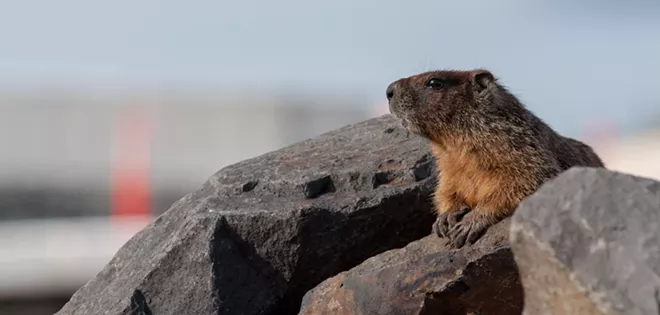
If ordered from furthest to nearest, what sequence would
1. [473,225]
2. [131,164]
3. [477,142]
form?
[131,164]
[477,142]
[473,225]

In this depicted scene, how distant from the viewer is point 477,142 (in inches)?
217

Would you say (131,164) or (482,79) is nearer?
(482,79)

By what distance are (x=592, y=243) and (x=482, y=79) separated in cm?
286

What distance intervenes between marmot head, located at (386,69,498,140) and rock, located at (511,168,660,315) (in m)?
2.49

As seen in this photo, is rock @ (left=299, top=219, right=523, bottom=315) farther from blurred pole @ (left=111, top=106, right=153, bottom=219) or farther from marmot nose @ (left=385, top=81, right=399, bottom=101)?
blurred pole @ (left=111, top=106, right=153, bottom=219)

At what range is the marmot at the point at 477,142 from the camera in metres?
5.23

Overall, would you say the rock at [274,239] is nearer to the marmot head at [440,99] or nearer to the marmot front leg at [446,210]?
the marmot front leg at [446,210]

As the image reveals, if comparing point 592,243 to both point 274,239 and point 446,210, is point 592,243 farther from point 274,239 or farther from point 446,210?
point 274,239

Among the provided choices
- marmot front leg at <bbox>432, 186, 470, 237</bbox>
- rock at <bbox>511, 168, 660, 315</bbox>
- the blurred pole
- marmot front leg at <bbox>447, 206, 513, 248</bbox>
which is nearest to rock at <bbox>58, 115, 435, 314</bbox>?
marmot front leg at <bbox>432, 186, 470, 237</bbox>

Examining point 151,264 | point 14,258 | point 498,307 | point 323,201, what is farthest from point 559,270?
point 14,258

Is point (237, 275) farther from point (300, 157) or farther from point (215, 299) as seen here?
point (300, 157)

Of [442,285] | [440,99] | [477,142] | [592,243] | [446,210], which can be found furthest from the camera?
[440,99]

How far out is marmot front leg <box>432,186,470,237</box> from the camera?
5086 millimetres

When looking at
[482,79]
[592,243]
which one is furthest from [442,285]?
[592,243]
